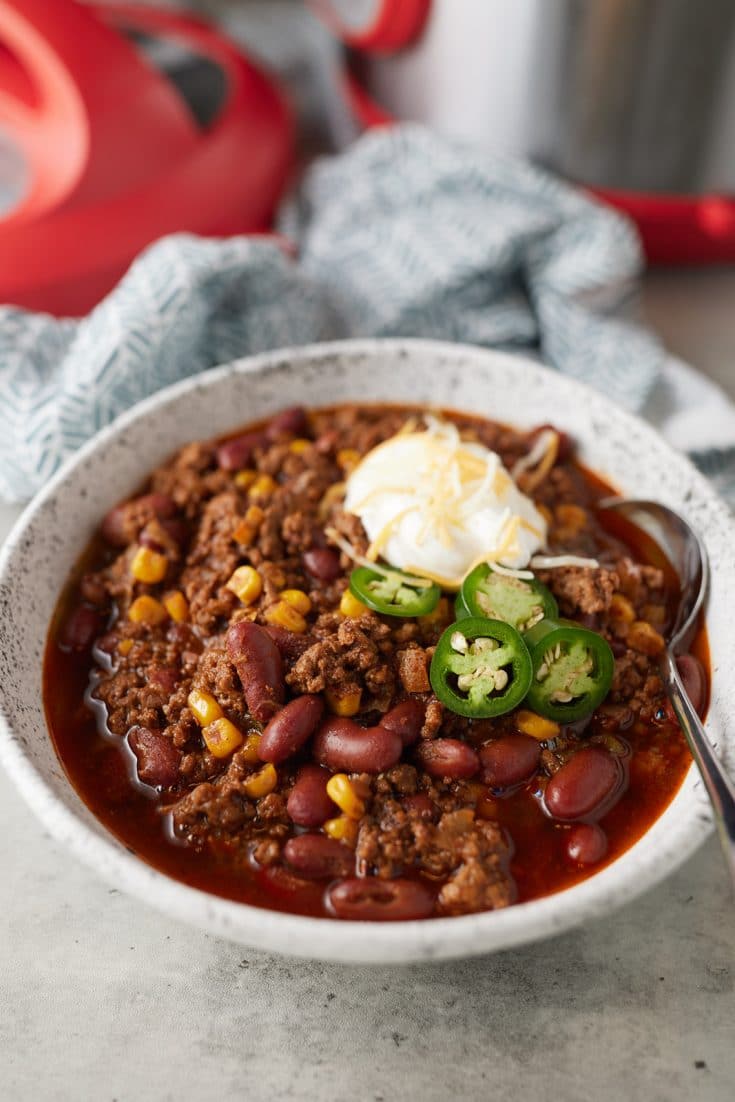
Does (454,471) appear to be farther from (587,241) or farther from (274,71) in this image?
(274,71)

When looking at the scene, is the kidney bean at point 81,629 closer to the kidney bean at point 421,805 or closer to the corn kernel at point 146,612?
the corn kernel at point 146,612

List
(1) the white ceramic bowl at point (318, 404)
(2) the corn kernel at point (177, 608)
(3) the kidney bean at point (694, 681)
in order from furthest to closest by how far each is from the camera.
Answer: (2) the corn kernel at point (177, 608), (3) the kidney bean at point (694, 681), (1) the white ceramic bowl at point (318, 404)

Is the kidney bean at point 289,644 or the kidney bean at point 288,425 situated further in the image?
the kidney bean at point 288,425

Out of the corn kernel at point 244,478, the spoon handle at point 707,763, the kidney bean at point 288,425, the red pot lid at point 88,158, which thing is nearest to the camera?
the spoon handle at point 707,763

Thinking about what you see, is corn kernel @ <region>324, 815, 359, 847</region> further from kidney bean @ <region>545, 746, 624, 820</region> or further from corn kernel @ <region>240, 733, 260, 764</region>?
kidney bean @ <region>545, 746, 624, 820</region>

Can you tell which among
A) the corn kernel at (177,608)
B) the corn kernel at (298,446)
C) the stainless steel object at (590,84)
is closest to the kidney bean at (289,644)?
the corn kernel at (177,608)

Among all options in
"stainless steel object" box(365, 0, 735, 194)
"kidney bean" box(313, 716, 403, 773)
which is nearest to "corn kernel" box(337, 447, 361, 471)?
A: "kidney bean" box(313, 716, 403, 773)

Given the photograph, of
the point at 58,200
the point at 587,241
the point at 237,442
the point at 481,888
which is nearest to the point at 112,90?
the point at 58,200
